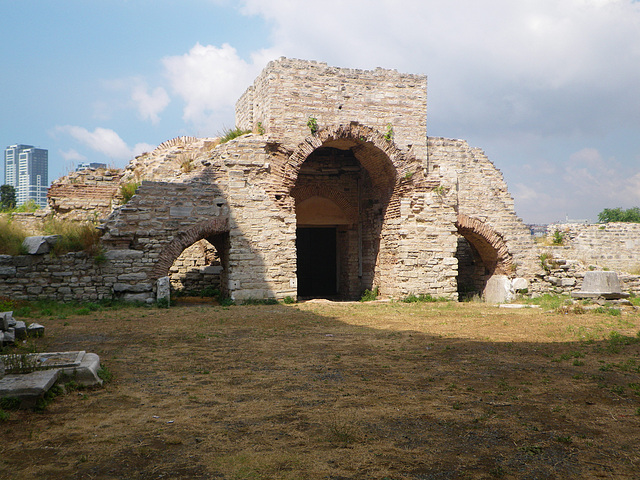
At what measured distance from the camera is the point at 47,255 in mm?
10484

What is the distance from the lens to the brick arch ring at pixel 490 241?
13.9 metres

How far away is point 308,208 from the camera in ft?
49.3

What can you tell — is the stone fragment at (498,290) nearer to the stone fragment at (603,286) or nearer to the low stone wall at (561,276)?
the low stone wall at (561,276)

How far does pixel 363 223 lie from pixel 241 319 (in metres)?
6.89

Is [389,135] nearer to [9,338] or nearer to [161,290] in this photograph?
[161,290]

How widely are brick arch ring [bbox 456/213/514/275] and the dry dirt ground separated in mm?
6469

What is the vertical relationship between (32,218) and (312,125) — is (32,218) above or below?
below

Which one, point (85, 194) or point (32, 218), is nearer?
point (32, 218)

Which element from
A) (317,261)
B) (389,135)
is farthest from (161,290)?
(389,135)

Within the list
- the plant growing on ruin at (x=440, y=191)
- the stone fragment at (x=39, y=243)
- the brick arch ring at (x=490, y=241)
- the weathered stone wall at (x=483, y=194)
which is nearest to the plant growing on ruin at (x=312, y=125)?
the weathered stone wall at (x=483, y=194)

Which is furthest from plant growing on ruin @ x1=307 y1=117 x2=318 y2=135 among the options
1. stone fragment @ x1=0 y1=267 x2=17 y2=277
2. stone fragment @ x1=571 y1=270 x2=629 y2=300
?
stone fragment @ x1=571 y1=270 x2=629 y2=300

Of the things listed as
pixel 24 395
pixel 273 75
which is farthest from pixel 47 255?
pixel 24 395

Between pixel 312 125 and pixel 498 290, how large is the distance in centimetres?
695

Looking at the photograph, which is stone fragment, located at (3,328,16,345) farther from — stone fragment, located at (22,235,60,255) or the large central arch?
the large central arch
